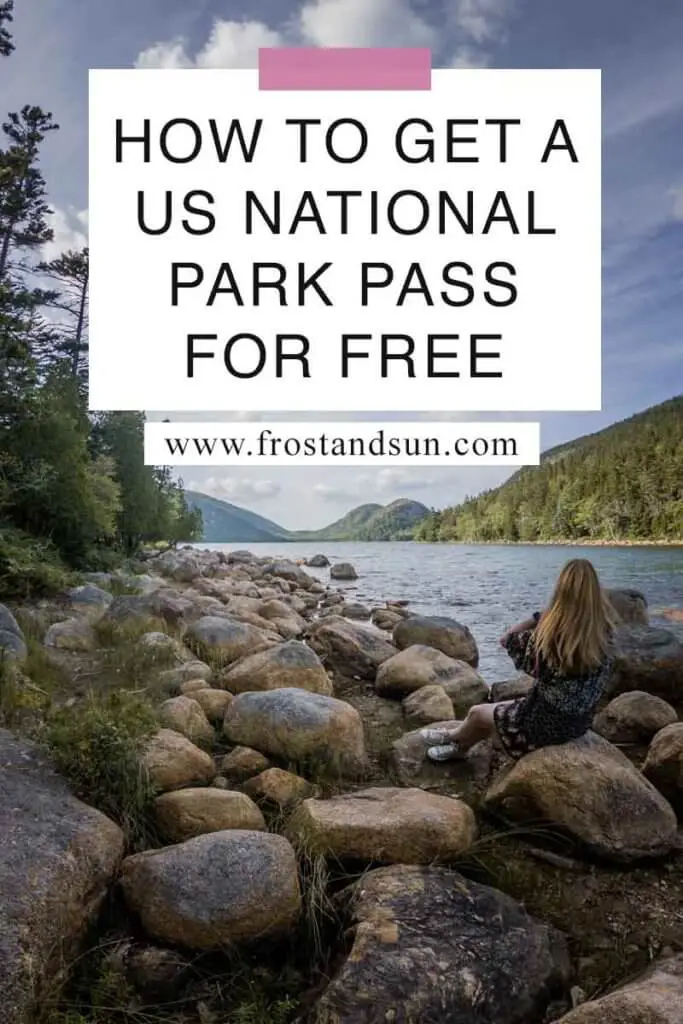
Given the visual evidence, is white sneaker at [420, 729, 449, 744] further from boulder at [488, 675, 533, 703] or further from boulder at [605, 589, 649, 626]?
boulder at [605, 589, 649, 626]

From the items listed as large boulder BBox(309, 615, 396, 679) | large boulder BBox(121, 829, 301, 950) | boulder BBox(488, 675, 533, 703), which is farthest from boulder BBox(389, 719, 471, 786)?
large boulder BBox(309, 615, 396, 679)

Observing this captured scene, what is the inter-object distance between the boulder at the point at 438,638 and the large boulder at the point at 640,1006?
→ 709 cm

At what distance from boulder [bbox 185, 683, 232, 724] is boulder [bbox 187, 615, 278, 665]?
170 cm

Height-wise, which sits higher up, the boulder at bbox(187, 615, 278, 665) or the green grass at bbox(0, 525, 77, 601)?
the green grass at bbox(0, 525, 77, 601)

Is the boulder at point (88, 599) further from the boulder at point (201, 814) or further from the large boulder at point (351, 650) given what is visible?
the boulder at point (201, 814)

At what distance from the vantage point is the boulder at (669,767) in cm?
438

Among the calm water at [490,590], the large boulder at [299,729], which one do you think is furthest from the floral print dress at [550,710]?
the calm water at [490,590]

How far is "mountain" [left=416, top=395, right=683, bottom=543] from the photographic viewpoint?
222 ft

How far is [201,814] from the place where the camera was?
3580 mm

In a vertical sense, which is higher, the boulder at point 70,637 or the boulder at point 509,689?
the boulder at point 70,637

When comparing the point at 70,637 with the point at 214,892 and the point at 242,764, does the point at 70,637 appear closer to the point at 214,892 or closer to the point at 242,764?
the point at 242,764

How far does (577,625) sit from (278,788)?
7.22 ft

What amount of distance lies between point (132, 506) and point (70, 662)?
1838cm

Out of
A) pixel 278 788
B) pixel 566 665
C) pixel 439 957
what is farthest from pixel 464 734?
pixel 439 957
